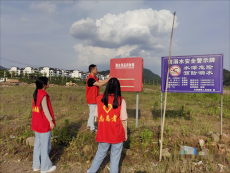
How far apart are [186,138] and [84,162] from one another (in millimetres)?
2942

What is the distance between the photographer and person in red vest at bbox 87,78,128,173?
2.56 m

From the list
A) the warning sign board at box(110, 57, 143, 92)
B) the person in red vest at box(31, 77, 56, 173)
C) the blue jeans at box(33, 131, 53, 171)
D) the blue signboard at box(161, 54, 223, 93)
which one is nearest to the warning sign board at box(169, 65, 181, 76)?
the blue signboard at box(161, 54, 223, 93)

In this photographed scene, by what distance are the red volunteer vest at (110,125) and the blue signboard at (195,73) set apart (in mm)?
2576

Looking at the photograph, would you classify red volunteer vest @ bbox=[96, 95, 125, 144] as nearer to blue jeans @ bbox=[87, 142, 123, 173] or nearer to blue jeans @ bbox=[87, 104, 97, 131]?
blue jeans @ bbox=[87, 142, 123, 173]

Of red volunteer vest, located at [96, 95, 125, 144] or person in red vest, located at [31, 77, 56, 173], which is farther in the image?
person in red vest, located at [31, 77, 56, 173]

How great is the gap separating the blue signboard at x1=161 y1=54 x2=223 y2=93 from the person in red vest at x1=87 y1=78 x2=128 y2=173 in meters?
2.54

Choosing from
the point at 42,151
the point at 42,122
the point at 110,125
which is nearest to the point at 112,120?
the point at 110,125

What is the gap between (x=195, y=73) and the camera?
4.69 meters

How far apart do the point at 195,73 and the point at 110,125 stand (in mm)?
3374

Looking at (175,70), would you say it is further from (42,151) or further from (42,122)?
(42,151)

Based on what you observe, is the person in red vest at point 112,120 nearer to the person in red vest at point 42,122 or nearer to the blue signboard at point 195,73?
the person in red vest at point 42,122

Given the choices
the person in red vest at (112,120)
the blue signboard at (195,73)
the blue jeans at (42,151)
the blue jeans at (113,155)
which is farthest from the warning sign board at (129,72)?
the blue jeans at (42,151)

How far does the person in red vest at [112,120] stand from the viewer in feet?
8.39

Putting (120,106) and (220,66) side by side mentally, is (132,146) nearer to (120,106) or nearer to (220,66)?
(120,106)
